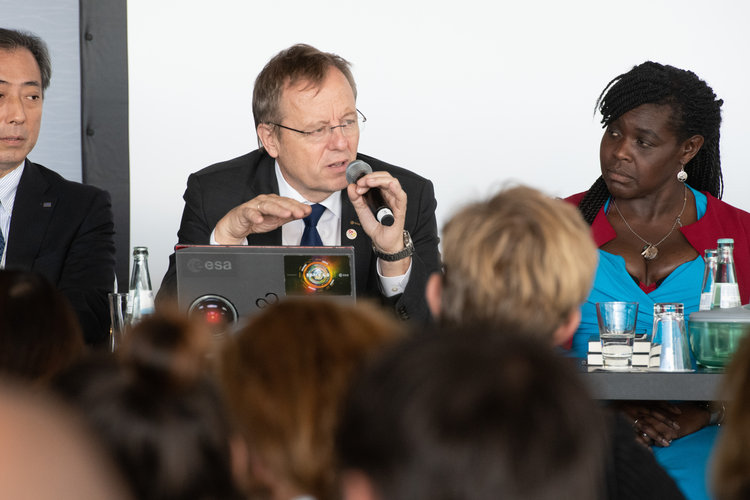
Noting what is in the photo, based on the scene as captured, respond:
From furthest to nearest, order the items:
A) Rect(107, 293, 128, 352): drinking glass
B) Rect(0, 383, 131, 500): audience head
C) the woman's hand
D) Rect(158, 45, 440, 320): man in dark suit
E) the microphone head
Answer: Rect(158, 45, 440, 320): man in dark suit
the microphone head
the woman's hand
Rect(107, 293, 128, 352): drinking glass
Rect(0, 383, 131, 500): audience head

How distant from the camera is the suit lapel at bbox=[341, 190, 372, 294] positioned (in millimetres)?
2566

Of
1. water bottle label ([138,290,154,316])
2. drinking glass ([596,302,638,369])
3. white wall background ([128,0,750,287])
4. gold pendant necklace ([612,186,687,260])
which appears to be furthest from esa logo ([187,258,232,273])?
white wall background ([128,0,750,287])

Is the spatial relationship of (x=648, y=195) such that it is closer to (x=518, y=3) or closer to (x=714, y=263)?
(x=714, y=263)

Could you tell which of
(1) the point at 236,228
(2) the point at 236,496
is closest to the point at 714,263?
(1) the point at 236,228

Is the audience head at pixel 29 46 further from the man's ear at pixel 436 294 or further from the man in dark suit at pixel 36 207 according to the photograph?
the man's ear at pixel 436 294

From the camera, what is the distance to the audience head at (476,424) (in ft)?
2.02

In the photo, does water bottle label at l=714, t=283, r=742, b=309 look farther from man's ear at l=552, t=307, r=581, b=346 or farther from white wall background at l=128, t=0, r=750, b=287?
white wall background at l=128, t=0, r=750, b=287

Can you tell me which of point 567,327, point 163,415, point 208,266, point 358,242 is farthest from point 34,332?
point 358,242

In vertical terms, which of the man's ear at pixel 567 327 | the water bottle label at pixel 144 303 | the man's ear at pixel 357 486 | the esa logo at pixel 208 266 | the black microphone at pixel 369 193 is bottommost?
the man's ear at pixel 357 486

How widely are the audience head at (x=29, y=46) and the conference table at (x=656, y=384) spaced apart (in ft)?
6.81

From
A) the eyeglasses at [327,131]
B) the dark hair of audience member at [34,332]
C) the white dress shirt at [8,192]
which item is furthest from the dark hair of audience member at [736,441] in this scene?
the white dress shirt at [8,192]

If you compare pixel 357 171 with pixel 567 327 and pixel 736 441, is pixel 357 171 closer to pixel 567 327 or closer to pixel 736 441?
pixel 567 327

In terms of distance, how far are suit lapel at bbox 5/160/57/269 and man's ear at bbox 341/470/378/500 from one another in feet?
7.33

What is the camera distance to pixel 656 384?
71.4 inches
